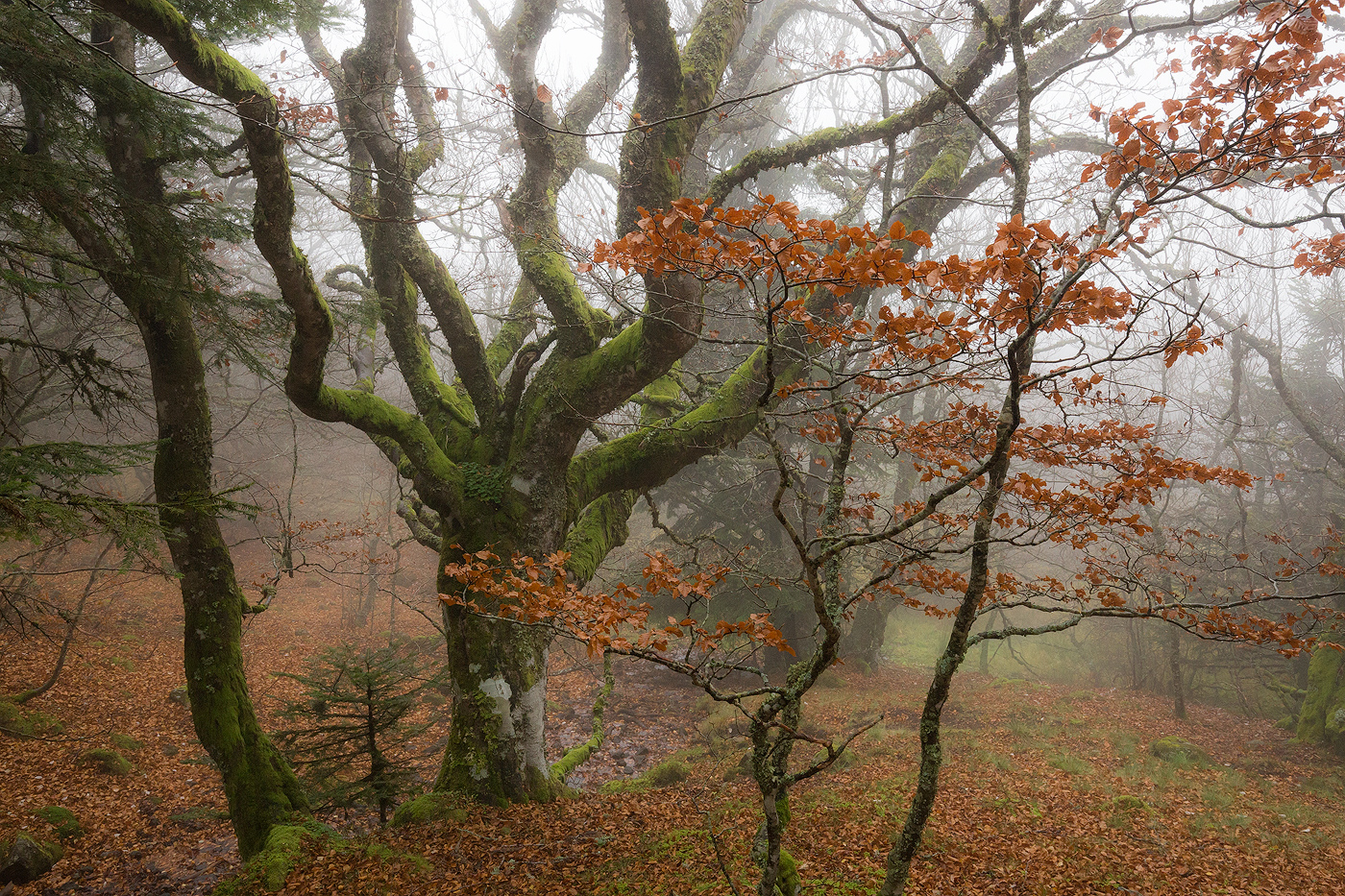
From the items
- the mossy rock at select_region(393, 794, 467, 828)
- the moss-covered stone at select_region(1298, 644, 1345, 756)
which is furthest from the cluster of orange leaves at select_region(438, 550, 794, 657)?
the moss-covered stone at select_region(1298, 644, 1345, 756)

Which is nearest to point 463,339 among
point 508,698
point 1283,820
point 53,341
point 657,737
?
point 508,698

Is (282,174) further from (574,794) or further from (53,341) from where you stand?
(53,341)

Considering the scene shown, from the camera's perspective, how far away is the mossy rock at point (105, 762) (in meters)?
7.82

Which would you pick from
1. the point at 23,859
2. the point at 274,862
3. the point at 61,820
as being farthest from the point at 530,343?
the point at 61,820

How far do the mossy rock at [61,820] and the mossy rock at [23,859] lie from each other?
1.41ft

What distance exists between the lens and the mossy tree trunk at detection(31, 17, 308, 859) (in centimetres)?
518

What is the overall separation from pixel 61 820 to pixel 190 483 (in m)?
4.16

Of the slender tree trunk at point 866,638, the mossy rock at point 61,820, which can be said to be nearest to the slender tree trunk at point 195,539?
the mossy rock at point 61,820

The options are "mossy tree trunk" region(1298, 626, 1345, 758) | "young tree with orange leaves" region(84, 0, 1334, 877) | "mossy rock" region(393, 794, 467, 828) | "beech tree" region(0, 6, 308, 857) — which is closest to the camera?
"young tree with orange leaves" region(84, 0, 1334, 877)

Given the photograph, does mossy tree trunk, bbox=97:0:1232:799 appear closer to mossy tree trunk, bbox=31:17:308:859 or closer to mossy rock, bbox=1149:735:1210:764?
mossy tree trunk, bbox=31:17:308:859

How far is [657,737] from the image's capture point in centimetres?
1027

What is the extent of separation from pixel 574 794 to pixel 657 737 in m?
4.22

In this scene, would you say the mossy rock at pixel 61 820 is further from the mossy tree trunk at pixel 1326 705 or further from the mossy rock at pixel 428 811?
the mossy tree trunk at pixel 1326 705

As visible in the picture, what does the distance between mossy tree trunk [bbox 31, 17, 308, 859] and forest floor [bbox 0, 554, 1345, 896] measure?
1.61ft
